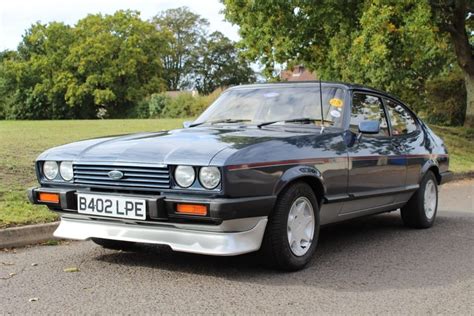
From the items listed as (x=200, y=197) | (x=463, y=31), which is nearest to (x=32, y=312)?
(x=200, y=197)

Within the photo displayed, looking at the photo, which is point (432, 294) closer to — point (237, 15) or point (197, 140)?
point (197, 140)

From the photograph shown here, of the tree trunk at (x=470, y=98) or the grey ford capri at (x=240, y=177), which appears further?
the tree trunk at (x=470, y=98)

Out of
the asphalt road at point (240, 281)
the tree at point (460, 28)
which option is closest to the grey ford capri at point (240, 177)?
the asphalt road at point (240, 281)

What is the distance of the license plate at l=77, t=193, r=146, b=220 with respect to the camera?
4.28m

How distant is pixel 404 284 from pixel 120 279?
2151 millimetres

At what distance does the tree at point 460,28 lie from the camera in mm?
16984

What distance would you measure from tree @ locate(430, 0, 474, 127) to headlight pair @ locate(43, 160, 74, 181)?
1380 centimetres

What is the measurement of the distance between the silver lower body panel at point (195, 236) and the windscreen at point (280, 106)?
1.52 m

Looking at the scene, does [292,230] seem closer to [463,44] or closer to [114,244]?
[114,244]

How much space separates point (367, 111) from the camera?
6102 mm

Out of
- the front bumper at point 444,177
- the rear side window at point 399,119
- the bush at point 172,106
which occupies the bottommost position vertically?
the bush at point 172,106

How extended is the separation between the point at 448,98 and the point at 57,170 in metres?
24.9

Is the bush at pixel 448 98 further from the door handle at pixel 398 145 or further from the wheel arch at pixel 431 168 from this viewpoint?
the door handle at pixel 398 145

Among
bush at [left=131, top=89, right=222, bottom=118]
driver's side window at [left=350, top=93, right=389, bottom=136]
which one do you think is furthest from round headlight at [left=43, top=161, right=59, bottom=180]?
bush at [left=131, top=89, right=222, bottom=118]
